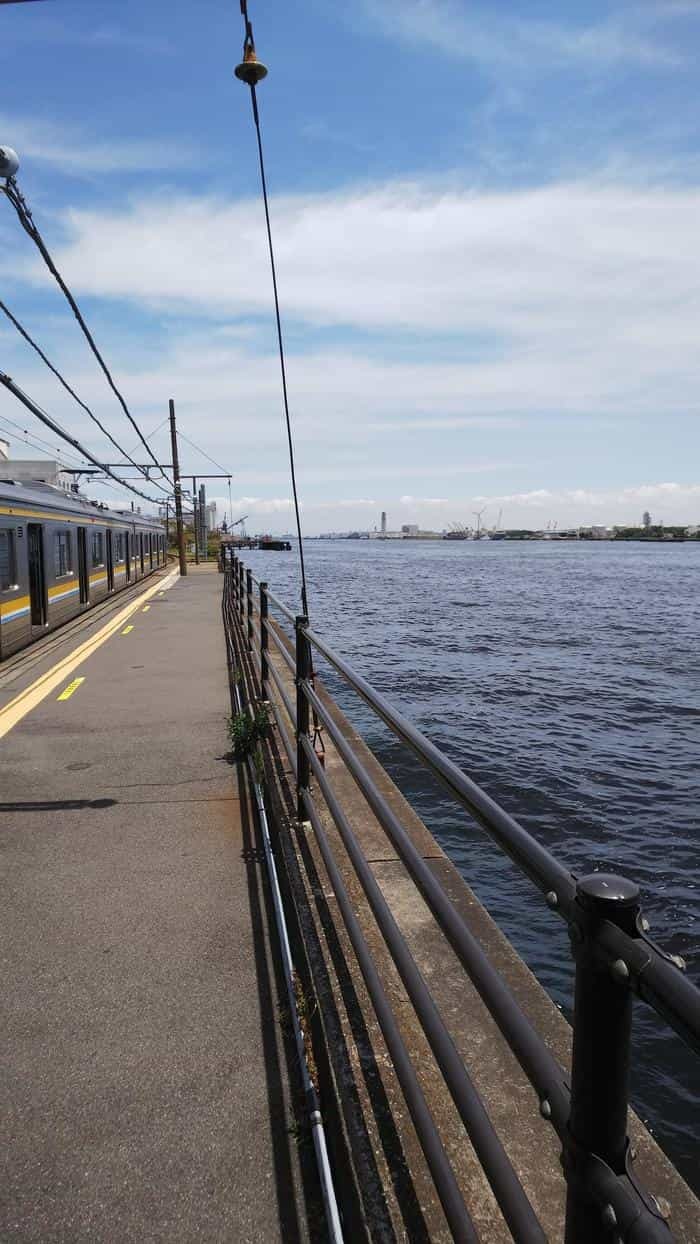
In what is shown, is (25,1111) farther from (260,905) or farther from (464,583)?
(464,583)

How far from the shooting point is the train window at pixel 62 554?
15641 millimetres

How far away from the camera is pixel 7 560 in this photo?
39.7ft

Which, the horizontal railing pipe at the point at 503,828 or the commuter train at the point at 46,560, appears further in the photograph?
the commuter train at the point at 46,560

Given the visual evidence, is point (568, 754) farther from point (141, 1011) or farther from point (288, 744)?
point (141, 1011)

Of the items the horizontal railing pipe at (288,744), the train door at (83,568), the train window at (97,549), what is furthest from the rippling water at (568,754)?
the train window at (97,549)

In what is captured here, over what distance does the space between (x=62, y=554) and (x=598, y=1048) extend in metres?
16.8

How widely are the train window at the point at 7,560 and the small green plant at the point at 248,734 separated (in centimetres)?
669

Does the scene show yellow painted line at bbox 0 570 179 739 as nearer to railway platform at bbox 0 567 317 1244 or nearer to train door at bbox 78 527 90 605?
railway platform at bbox 0 567 317 1244

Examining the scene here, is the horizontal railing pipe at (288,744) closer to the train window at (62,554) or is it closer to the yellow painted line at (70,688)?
the yellow painted line at (70,688)

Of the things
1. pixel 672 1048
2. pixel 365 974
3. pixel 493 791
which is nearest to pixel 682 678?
pixel 493 791

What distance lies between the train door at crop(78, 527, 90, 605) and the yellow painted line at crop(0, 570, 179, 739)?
292 cm

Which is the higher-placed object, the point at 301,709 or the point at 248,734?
the point at 301,709

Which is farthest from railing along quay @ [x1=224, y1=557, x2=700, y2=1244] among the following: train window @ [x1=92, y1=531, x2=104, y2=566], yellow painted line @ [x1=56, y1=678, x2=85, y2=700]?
train window @ [x1=92, y1=531, x2=104, y2=566]

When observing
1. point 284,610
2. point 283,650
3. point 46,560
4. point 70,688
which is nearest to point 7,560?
point 46,560
